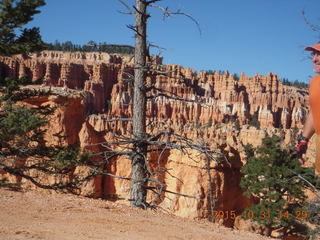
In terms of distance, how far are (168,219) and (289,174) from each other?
13.3 m

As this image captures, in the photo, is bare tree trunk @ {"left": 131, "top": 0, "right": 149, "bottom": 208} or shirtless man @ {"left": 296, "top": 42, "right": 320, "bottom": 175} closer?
shirtless man @ {"left": 296, "top": 42, "right": 320, "bottom": 175}

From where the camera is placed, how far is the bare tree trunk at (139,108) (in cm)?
682

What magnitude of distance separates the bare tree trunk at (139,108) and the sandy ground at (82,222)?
0.70 metres

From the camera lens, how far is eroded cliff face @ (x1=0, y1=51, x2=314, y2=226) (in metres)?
18.6

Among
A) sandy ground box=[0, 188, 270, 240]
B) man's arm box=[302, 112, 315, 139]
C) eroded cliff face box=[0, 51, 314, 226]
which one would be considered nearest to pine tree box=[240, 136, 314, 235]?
eroded cliff face box=[0, 51, 314, 226]

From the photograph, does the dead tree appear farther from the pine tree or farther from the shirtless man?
the pine tree

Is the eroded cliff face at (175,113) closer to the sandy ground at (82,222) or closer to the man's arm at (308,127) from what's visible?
the sandy ground at (82,222)

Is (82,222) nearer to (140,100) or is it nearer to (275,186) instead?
(140,100)

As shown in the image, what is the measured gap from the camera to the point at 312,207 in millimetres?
11539

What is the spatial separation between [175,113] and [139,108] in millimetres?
73596

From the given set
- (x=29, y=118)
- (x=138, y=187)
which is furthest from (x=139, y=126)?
(x=29, y=118)

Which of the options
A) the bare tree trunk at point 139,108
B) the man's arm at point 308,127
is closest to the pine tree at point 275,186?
the bare tree trunk at point 139,108

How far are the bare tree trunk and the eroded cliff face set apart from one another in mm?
232

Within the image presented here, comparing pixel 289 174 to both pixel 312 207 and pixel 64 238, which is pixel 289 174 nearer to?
pixel 312 207
